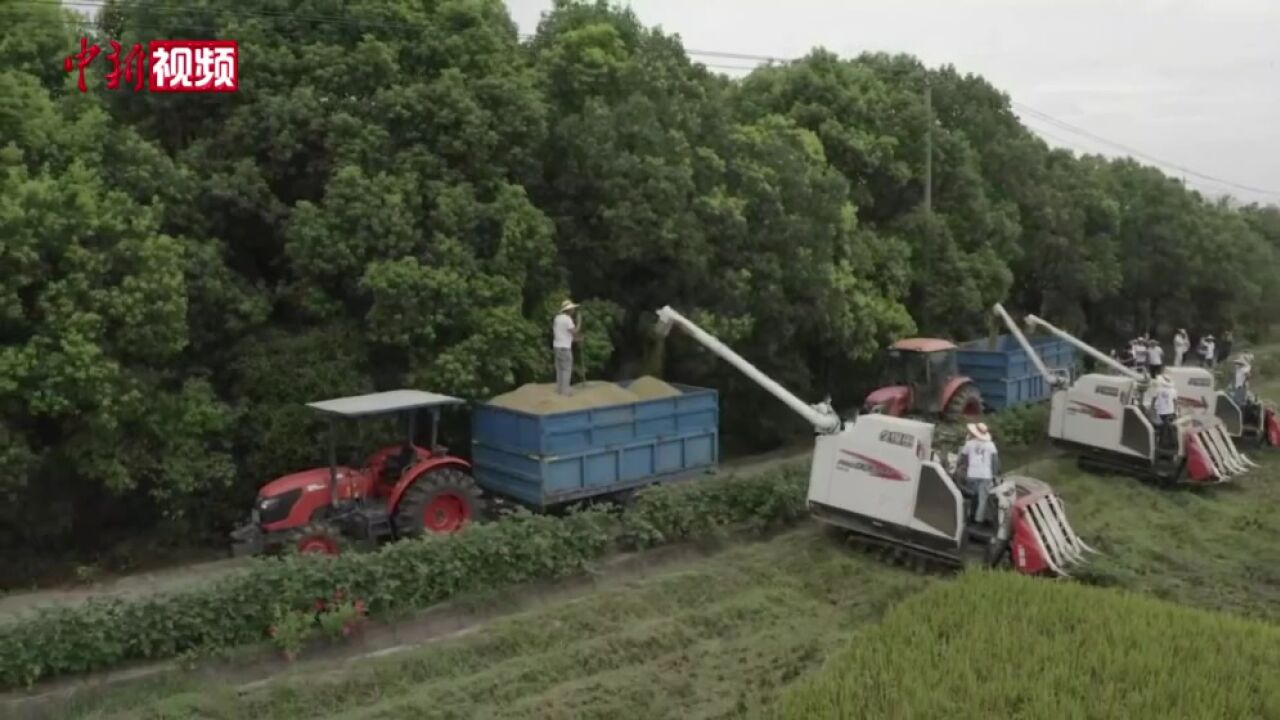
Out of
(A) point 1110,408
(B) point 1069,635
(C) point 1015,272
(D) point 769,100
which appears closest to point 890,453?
(B) point 1069,635

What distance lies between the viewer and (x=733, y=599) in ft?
36.4

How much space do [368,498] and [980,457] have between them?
7269 millimetres

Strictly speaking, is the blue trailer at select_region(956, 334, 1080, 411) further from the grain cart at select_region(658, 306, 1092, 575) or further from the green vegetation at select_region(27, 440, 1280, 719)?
the grain cart at select_region(658, 306, 1092, 575)

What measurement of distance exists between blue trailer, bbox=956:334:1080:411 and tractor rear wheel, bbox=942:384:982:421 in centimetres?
96

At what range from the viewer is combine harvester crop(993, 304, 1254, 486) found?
1584 cm

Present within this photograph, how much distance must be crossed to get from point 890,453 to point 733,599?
8.93 feet

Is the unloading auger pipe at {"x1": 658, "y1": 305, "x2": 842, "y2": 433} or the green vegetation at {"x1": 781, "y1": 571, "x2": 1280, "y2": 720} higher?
the unloading auger pipe at {"x1": 658, "y1": 305, "x2": 842, "y2": 433}

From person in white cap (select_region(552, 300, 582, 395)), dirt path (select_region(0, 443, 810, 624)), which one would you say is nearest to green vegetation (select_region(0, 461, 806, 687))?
dirt path (select_region(0, 443, 810, 624))

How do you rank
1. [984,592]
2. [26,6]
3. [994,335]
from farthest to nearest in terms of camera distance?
[994,335] → [26,6] → [984,592]

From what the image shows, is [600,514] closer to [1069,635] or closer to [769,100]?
[1069,635]

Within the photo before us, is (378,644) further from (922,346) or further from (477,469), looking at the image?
(922,346)

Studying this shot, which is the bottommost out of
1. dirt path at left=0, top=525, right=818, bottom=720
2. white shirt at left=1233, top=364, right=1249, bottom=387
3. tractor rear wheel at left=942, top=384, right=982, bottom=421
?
dirt path at left=0, top=525, right=818, bottom=720

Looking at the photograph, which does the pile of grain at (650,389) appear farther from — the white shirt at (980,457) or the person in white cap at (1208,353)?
the person in white cap at (1208,353)

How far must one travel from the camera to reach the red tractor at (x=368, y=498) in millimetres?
11867
